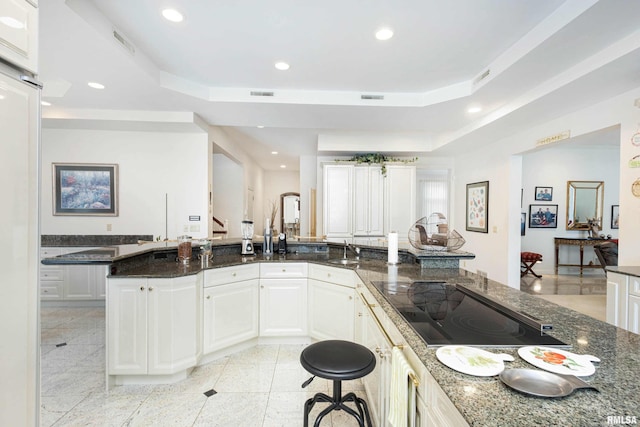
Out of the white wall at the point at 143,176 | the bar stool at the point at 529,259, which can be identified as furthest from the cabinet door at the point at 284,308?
the bar stool at the point at 529,259

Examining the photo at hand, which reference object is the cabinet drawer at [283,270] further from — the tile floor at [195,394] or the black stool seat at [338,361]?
the black stool seat at [338,361]

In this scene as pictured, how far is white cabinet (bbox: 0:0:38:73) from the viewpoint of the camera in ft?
3.16

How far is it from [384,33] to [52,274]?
519cm

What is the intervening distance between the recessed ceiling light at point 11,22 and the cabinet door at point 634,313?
410 cm

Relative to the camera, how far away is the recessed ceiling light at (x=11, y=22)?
3.15ft

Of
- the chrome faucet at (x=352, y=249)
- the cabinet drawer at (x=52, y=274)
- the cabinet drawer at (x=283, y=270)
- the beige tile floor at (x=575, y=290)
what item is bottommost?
the beige tile floor at (x=575, y=290)

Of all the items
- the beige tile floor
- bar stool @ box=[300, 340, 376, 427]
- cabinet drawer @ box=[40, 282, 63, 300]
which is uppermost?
bar stool @ box=[300, 340, 376, 427]

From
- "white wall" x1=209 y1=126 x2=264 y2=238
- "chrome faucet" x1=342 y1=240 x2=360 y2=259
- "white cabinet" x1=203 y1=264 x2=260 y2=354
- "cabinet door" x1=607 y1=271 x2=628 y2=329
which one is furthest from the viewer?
"white wall" x1=209 y1=126 x2=264 y2=238

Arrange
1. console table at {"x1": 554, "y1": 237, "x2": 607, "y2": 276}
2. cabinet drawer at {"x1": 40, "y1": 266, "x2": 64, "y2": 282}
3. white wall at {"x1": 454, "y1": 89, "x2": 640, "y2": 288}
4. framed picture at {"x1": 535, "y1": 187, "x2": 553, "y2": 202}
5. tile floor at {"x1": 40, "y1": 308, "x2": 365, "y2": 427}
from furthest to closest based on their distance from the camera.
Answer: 1. framed picture at {"x1": 535, "y1": 187, "x2": 553, "y2": 202}
2. console table at {"x1": 554, "y1": 237, "x2": 607, "y2": 276}
3. cabinet drawer at {"x1": 40, "y1": 266, "x2": 64, "y2": 282}
4. white wall at {"x1": 454, "y1": 89, "x2": 640, "y2": 288}
5. tile floor at {"x1": 40, "y1": 308, "x2": 365, "y2": 427}

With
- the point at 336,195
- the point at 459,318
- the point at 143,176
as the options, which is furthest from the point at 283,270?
the point at 143,176

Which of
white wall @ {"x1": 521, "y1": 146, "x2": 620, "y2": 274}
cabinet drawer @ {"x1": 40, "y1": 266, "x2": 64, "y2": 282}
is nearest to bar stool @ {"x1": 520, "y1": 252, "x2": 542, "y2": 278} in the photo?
white wall @ {"x1": 521, "y1": 146, "x2": 620, "y2": 274}

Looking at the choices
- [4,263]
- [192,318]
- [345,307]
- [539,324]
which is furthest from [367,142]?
[4,263]

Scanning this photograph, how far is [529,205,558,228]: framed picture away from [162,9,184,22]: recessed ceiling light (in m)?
7.64

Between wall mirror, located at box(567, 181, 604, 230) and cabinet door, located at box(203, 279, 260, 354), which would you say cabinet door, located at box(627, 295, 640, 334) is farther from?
wall mirror, located at box(567, 181, 604, 230)
